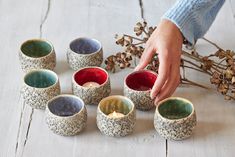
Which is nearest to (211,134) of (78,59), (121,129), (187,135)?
(187,135)

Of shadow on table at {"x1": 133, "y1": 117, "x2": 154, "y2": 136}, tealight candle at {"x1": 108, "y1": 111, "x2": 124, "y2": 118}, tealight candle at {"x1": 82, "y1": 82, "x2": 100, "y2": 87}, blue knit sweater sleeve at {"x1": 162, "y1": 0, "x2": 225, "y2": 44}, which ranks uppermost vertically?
blue knit sweater sleeve at {"x1": 162, "y1": 0, "x2": 225, "y2": 44}

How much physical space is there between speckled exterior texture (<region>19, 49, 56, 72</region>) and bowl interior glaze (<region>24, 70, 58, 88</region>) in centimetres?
3

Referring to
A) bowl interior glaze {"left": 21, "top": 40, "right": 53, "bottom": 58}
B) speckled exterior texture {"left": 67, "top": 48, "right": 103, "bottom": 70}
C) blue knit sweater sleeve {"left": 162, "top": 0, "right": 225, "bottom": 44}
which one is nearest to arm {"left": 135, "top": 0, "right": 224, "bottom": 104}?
blue knit sweater sleeve {"left": 162, "top": 0, "right": 225, "bottom": 44}

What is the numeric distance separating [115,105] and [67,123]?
103 millimetres

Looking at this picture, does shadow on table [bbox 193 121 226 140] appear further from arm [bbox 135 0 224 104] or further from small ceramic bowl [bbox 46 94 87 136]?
small ceramic bowl [bbox 46 94 87 136]

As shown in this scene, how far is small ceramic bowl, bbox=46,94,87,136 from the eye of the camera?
916 millimetres

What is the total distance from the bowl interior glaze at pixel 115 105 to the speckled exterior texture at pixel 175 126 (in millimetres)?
63

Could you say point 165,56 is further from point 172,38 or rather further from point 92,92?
point 92,92

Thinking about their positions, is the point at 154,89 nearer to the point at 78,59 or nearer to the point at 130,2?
the point at 78,59

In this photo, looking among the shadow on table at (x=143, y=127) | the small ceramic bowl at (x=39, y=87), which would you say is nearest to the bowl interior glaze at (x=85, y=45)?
the small ceramic bowl at (x=39, y=87)

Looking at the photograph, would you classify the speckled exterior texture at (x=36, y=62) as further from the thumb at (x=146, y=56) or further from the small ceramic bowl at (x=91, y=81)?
the thumb at (x=146, y=56)

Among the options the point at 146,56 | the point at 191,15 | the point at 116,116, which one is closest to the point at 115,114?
the point at 116,116

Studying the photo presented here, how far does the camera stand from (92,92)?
38.6 inches

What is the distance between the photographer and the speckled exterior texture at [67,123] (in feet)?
3.00
